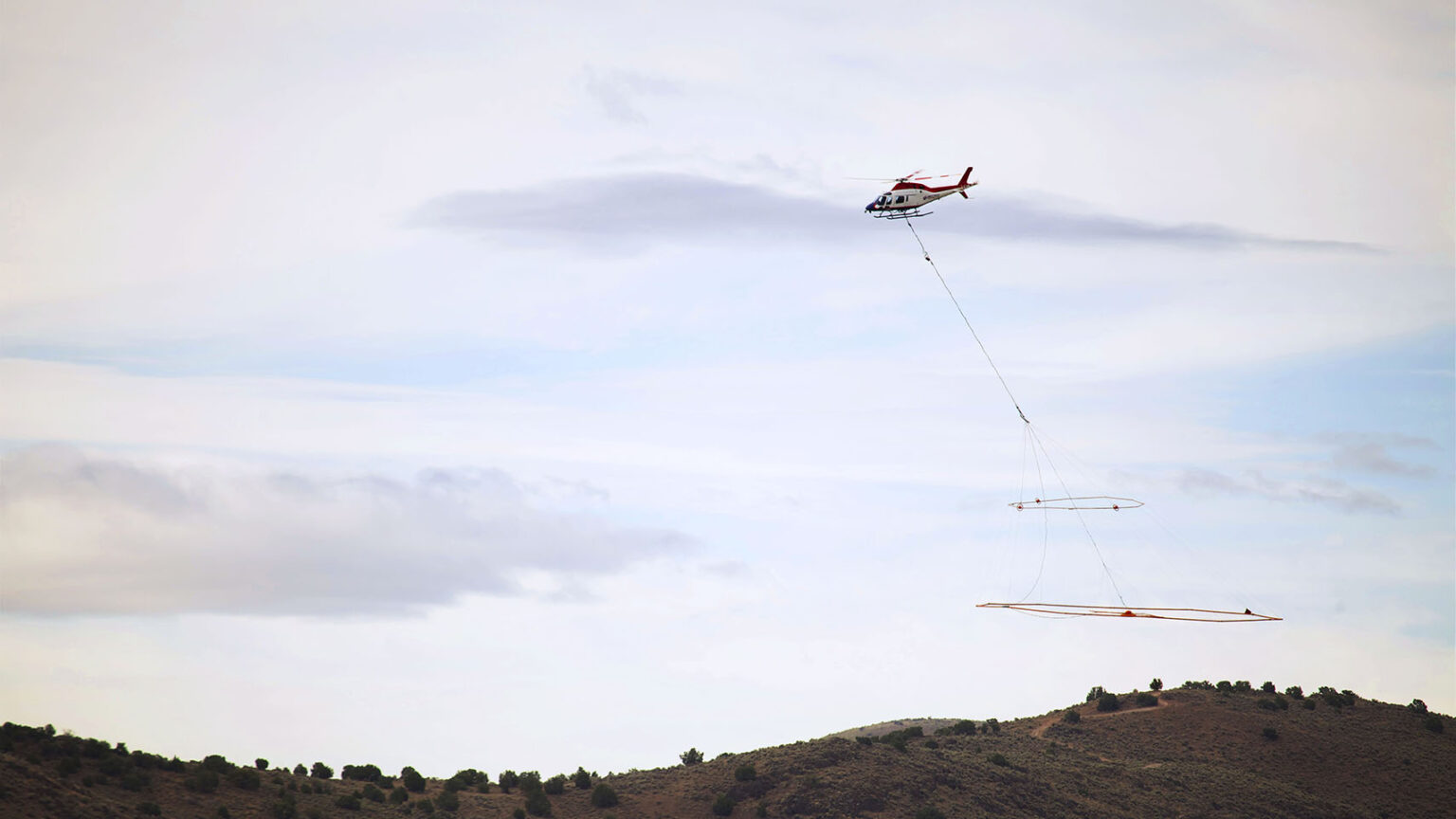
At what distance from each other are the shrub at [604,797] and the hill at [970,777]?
0.23 metres

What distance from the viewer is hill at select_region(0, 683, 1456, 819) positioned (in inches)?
3654

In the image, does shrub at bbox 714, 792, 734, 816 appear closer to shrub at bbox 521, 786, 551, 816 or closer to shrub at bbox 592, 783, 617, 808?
shrub at bbox 592, 783, 617, 808

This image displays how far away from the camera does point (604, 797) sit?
349 feet

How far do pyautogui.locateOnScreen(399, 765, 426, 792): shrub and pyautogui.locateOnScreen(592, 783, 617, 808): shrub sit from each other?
1308cm

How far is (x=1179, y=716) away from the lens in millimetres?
141000

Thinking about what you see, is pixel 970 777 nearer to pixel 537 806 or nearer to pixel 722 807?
pixel 722 807

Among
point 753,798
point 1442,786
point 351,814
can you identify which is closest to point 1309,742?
point 1442,786

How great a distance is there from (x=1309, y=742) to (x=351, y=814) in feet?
299

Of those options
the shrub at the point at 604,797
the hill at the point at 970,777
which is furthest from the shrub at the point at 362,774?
the shrub at the point at 604,797

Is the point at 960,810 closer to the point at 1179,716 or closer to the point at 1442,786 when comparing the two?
the point at 1179,716

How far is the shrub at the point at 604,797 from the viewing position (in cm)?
10619

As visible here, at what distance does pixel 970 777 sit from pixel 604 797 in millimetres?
30866

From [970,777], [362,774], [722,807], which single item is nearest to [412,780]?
[362,774]

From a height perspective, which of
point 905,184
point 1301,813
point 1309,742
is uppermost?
point 905,184
